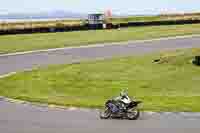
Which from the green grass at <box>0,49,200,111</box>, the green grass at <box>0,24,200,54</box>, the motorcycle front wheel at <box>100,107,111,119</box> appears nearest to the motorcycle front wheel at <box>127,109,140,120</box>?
the motorcycle front wheel at <box>100,107,111,119</box>

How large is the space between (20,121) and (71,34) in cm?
4378

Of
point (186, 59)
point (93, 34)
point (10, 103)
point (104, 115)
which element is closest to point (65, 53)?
point (186, 59)

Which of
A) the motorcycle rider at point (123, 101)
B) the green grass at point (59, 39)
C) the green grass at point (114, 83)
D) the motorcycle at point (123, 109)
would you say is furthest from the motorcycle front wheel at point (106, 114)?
the green grass at point (59, 39)

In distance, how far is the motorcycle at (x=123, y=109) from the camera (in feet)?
51.4

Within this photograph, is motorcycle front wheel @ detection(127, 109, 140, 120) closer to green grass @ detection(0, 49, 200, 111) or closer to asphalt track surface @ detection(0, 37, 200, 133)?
asphalt track surface @ detection(0, 37, 200, 133)

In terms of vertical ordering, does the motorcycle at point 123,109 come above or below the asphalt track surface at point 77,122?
above

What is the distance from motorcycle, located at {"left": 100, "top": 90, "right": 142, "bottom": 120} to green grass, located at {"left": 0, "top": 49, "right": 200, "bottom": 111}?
1861mm

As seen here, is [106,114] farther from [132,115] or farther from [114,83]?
[114,83]

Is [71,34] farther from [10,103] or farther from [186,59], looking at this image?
[10,103]

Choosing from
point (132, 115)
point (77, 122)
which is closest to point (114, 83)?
point (132, 115)

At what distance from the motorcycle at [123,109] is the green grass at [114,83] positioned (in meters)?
1.86

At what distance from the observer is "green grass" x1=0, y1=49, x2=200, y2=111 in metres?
19.8

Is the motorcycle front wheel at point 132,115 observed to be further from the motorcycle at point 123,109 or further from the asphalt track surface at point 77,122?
the asphalt track surface at point 77,122

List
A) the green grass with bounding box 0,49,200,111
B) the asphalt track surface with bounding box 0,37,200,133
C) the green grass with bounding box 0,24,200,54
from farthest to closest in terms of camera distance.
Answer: the green grass with bounding box 0,24,200,54
the green grass with bounding box 0,49,200,111
the asphalt track surface with bounding box 0,37,200,133
